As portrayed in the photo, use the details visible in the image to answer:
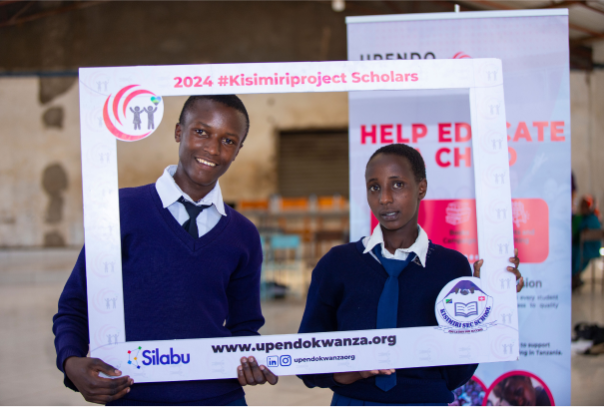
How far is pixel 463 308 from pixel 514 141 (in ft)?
3.01

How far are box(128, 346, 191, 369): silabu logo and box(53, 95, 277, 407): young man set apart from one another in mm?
34

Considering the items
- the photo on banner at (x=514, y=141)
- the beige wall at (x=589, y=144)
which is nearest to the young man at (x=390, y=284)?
the photo on banner at (x=514, y=141)

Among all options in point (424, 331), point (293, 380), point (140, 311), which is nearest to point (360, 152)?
point (424, 331)

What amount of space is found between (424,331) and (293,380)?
212 centimetres

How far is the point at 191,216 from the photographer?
1196 millimetres

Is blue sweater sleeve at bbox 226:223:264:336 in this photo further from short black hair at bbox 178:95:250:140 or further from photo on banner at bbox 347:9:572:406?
photo on banner at bbox 347:9:572:406

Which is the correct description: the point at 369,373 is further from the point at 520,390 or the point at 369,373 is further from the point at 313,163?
the point at 313,163

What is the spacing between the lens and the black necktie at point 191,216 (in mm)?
1186

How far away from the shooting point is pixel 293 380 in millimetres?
3080

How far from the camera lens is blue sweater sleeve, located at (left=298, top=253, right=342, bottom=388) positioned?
1231mm

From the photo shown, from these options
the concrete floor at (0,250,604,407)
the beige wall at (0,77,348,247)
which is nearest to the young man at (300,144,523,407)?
the concrete floor at (0,250,604,407)

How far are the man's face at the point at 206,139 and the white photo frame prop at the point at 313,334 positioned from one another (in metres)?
0.05

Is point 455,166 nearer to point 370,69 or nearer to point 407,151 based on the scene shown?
point 407,151

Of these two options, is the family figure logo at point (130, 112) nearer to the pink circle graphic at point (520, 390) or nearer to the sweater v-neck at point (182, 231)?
the sweater v-neck at point (182, 231)
